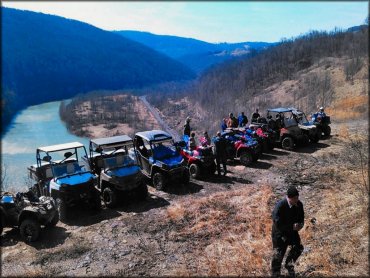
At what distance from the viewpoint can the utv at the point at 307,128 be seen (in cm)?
1652

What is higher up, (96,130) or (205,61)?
(205,61)

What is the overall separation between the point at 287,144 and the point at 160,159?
6564 millimetres

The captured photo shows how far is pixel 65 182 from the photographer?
10.4m

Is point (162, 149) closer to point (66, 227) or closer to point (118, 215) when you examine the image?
point (118, 215)

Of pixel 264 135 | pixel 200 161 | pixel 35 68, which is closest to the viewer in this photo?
pixel 35 68

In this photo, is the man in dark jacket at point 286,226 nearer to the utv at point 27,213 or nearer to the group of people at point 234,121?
the utv at point 27,213

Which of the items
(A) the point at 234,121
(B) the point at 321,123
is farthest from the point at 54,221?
(B) the point at 321,123

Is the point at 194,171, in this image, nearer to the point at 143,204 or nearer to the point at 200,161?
the point at 200,161

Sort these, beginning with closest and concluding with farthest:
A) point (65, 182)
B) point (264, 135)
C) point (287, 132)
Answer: point (65, 182) → point (264, 135) → point (287, 132)

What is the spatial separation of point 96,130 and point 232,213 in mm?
39159

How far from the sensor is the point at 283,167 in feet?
44.6

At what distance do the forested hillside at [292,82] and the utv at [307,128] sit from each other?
395 inches

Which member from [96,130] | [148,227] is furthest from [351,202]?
[96,130]

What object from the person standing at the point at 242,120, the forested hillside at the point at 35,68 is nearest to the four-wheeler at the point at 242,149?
the person standing at the point at 242,120
